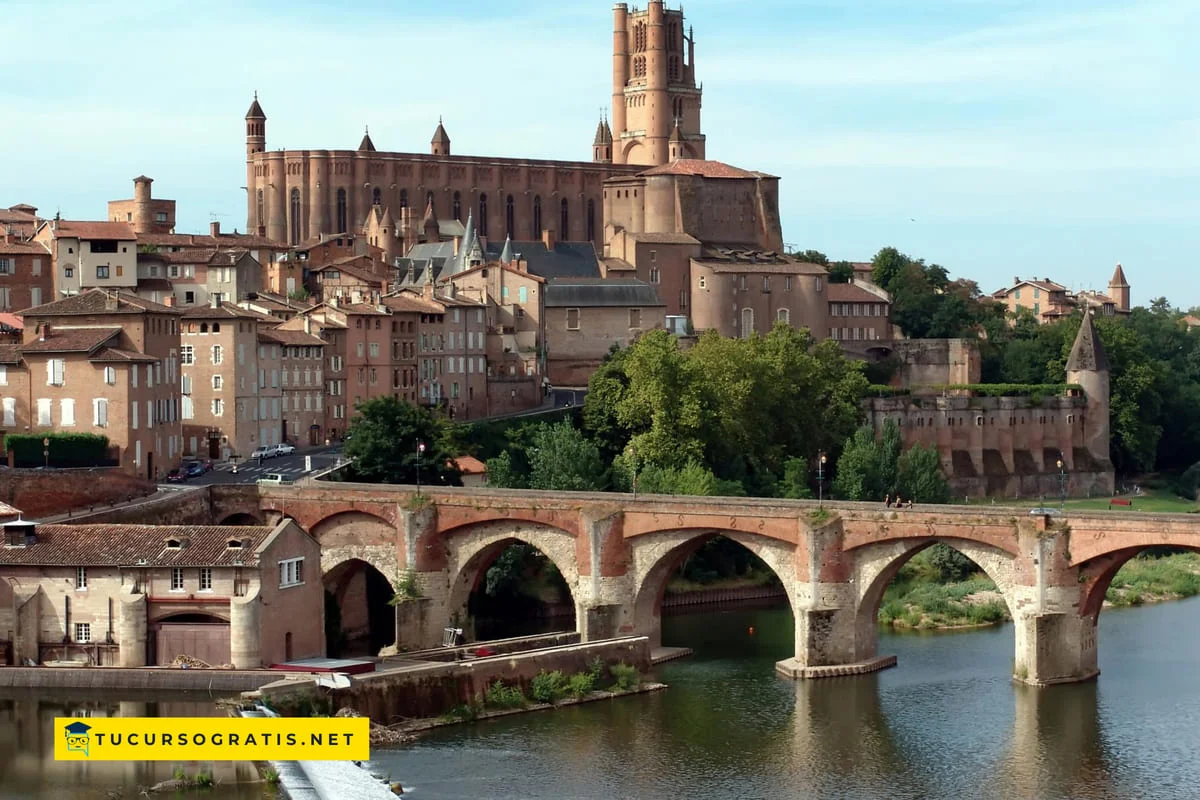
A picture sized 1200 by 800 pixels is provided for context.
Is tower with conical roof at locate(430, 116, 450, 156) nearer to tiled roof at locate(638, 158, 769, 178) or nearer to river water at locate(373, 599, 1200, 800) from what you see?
tiled roof at locate(638, 158, 769, 178)

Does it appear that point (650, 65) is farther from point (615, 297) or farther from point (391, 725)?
point (391, 725)

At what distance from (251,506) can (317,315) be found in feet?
69.6

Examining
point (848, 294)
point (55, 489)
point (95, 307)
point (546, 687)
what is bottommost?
point (546, 687)

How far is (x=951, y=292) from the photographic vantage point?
13750 cm

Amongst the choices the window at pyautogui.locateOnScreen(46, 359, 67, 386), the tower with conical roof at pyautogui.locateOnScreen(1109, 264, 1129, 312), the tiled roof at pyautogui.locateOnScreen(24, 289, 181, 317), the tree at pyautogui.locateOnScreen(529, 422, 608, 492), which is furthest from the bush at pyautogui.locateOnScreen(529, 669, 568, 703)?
the tower with conical roof at pyautogui.locateOnScreen(1109, 264, 1129, 312)

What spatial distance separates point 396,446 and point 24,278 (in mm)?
23723

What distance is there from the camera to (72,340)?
72812 mm

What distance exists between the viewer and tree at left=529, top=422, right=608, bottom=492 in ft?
270

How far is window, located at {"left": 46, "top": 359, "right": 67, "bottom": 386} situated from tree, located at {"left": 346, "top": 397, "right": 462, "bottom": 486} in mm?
10669

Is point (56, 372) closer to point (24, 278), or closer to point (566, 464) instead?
point (566, 464)

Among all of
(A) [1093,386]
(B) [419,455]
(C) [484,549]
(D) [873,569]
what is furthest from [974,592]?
(A) [1093,386]

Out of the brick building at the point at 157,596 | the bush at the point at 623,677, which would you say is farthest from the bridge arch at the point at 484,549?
the brick building at the point at 157,596

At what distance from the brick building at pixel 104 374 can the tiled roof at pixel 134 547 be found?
11.2 m

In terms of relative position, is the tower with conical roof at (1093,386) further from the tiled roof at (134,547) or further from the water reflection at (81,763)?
the water reflection at (81,763)
